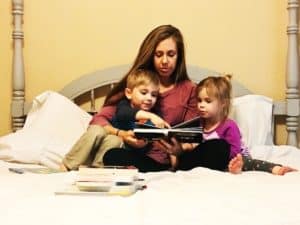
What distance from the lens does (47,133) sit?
6.52ft

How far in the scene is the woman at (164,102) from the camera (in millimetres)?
1572

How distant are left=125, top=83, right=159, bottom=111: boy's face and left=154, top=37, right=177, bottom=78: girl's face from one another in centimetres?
10

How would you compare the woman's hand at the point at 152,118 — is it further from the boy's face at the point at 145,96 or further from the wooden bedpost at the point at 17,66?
the wooden bedpost at the point at 17,66

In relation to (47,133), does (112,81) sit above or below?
above

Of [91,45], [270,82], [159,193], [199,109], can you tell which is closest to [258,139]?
[270,82]

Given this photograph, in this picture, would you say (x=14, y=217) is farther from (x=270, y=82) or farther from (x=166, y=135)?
(x=270, y=82)

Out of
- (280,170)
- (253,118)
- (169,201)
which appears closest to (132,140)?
(280,170)

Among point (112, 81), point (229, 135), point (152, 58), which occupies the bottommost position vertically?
point (229, 135)

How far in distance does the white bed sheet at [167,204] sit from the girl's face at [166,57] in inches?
20.3

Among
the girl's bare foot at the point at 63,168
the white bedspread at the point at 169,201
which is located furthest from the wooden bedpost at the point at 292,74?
the girl's bare foot at the point at 63,168

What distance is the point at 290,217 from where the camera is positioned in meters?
0.96

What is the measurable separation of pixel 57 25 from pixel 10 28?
0.23 m

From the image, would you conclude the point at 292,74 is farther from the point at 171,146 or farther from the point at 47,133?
the point at 47,133

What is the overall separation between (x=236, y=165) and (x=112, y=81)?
90 centimetres
